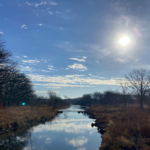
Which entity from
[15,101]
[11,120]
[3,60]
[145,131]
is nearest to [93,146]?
[145,131]

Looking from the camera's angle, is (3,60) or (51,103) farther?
(51,103)

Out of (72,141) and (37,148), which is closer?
(37,148)

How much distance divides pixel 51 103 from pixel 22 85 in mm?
12480

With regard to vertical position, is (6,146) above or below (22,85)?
below

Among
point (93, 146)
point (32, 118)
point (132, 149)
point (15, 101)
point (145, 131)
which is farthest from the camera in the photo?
point (15, 101)

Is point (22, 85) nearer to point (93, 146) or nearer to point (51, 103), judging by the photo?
point (51, 103)

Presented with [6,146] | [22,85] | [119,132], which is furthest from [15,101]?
[119,132]

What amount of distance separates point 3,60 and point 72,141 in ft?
54.3

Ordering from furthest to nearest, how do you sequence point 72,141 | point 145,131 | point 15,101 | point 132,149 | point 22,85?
point 15,101, point 22,85, point 72,141, point 145,131, point 132,149

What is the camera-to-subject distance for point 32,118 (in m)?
24.9

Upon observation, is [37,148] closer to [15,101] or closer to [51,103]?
[51,103]

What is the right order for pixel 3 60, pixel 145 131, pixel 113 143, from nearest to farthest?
pixel 113 143
pixel 145 131
pixel 3 60

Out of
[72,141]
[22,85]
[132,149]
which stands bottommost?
[72,141]

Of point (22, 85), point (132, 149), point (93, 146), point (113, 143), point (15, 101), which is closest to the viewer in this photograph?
point (132, 149)
